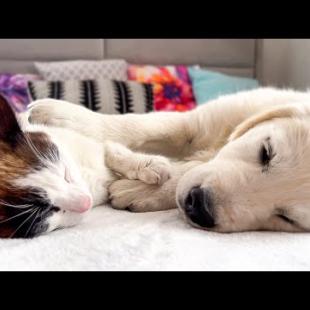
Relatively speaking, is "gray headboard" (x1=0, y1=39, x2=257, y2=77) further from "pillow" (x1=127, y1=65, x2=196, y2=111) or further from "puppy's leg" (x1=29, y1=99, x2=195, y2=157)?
"puppy's leg" (x1=29, y1=99, x2=195, y2=157)

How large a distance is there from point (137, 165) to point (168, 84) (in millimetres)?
2551

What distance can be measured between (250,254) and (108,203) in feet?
1.96

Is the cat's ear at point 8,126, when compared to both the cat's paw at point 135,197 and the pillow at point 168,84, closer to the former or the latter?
the cat's paw at point 135,197

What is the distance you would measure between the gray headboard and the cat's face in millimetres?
3033

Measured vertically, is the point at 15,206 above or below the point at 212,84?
above

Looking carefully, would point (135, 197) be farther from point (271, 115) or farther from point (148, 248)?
point (271, 115)

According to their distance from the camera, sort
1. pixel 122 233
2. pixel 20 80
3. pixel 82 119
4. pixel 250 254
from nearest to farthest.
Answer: pixel 250 254
pixel 122 233
pixel 82 119
pixel 20 80

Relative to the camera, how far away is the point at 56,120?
153cm

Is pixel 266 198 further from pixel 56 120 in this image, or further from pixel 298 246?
pixel 56 120

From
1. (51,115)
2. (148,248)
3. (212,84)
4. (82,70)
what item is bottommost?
(212,84)

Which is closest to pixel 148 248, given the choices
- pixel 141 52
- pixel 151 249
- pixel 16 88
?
pixel 151 249

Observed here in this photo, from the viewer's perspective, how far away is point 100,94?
3.25 m

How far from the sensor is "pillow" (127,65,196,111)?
12.3ft

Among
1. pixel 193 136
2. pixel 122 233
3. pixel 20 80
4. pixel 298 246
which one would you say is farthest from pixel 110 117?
pixel 20 80
